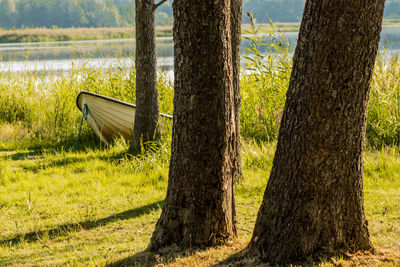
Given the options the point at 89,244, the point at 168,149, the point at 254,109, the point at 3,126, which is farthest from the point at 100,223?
the point at 3,126

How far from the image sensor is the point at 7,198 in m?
5.16

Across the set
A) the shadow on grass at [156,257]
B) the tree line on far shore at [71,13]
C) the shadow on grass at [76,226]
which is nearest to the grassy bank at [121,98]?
the shadow on grass at [76,226]

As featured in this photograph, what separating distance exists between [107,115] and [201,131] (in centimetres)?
474

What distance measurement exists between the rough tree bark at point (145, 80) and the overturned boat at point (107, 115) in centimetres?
67

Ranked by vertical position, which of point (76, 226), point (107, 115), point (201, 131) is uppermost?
point (201, 131)

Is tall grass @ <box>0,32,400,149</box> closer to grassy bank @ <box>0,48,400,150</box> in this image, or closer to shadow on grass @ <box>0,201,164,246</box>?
grassy bank @ <box>0,48,400,150</box>

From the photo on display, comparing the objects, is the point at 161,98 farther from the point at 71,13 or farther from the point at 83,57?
the point at 71,13

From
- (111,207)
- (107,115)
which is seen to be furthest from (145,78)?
(111,207)

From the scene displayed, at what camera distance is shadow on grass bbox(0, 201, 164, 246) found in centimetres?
412

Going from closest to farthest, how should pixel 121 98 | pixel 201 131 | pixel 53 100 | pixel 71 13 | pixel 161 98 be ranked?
pixel 201 131
pixel 161 98
pixel 121 98
pixel 53 100
pixel 71 13

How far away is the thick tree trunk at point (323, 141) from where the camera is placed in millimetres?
2635

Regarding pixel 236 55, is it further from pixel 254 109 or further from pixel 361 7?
pixel 254 109

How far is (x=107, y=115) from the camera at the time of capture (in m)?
7.58

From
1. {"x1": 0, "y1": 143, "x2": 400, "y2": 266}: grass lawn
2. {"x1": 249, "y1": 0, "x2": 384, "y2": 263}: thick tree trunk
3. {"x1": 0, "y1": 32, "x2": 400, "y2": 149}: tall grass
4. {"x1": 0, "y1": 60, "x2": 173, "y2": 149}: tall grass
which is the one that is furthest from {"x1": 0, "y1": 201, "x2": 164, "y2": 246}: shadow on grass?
{"x1": 0, "y1": 60, "x2": 173, "y2": 149}: tall grass
